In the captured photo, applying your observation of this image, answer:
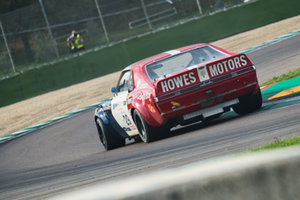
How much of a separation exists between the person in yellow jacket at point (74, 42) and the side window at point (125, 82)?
15590 mm

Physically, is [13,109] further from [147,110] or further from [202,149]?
[202,149]

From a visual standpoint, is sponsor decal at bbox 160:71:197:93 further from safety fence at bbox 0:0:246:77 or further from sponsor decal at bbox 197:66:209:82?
safety fence at bbox 0:0:246:77

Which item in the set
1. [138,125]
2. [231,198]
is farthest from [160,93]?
[231,198]

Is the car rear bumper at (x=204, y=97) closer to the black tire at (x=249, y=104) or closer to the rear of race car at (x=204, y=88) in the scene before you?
the rear of race car at (x=204, y=88)

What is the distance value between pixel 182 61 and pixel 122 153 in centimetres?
164

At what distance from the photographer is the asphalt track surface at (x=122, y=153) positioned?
6.38 m

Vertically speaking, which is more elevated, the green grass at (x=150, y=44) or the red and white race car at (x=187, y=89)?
the green grass at (x=150, y=44)

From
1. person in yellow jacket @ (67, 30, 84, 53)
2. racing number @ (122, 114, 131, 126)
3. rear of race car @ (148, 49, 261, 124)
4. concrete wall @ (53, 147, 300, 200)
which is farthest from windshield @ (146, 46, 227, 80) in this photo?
person in yellow jacket @ (67, 30, 84, 53)

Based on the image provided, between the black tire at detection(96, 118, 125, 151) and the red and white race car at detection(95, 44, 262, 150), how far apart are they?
80 centimetres

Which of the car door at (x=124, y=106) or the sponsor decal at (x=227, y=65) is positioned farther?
the car door at (x=124, y=106)

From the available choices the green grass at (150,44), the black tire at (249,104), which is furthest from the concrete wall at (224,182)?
the green grass at (150,44)

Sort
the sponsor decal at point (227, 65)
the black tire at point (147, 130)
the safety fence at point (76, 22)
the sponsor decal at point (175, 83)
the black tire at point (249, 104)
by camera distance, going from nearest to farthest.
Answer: the sponsor decal at point (175, 83) → the sponsor decal at point (227, 65) → the black tire at point (147, 130) → the black tire at point (249, 104) → the safety fence at point (76, 22)

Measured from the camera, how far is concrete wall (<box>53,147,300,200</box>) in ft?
4.91

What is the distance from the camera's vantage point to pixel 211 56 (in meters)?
8.75
